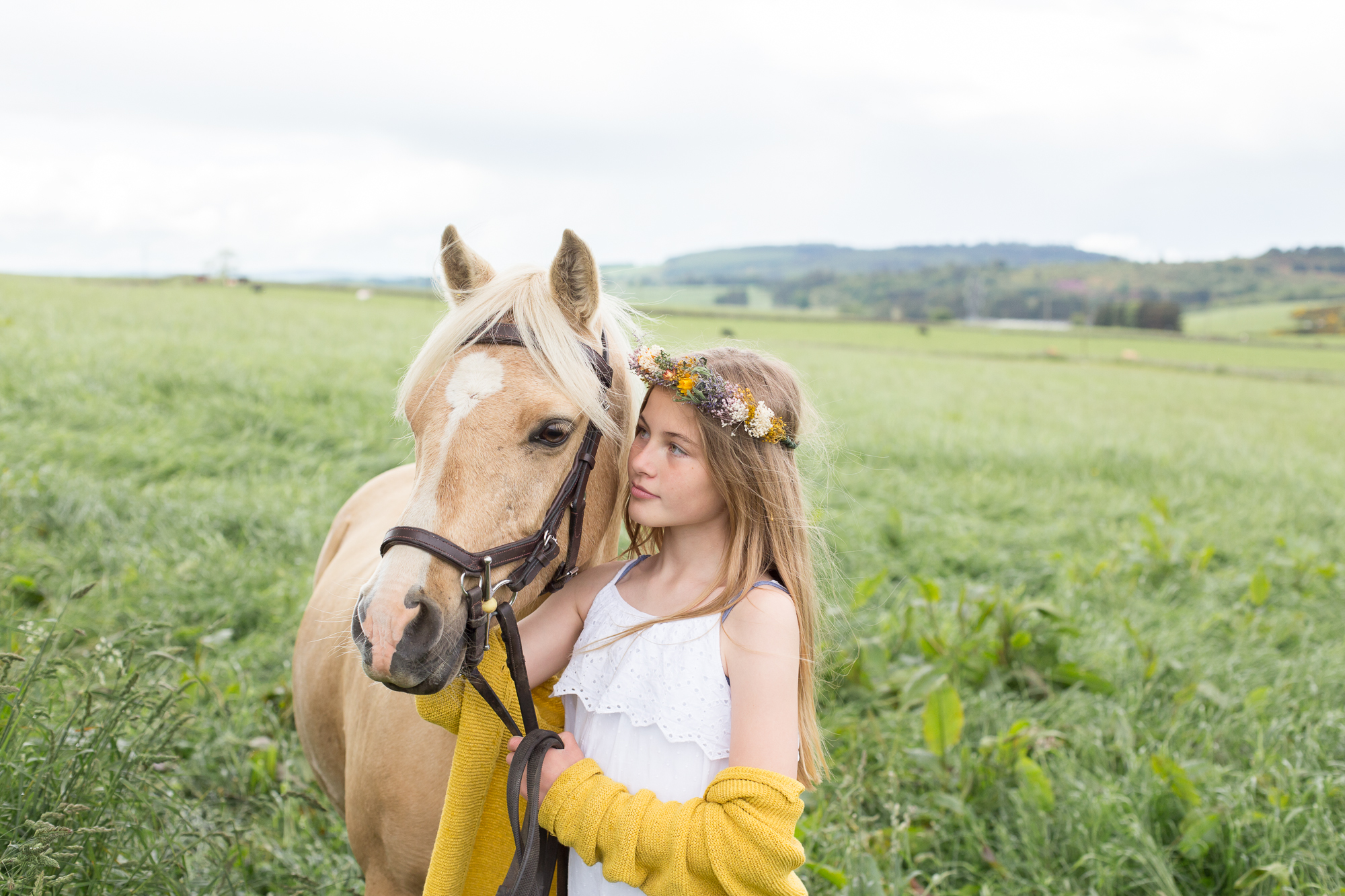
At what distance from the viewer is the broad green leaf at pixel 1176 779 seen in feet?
10.0

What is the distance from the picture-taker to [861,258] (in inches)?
5773

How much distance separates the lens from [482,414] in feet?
5.48

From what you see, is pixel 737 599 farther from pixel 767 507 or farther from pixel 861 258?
pixel 861 258

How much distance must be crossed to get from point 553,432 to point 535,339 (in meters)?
0.22

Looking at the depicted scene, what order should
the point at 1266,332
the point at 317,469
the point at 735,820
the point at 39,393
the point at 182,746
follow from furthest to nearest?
the point at 1266,332
the point at 39,393
the point at 317,469
the point at 182,746
the point at 735,820

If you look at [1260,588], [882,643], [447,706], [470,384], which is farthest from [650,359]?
[1260,588]

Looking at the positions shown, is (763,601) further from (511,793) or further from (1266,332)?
(1266,332)

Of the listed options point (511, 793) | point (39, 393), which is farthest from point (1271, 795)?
point (39, 393)

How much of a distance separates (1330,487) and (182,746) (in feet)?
40.3

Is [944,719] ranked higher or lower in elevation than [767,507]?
lower

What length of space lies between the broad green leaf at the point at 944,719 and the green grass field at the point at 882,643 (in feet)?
0.05

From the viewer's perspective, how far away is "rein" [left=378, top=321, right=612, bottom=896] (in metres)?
1.56

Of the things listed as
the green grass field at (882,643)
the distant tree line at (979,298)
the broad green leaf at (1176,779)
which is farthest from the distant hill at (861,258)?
the broad green leaf at (1176,779)

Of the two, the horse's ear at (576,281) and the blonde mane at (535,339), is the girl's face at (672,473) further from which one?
the horse's ear at (576,281)
